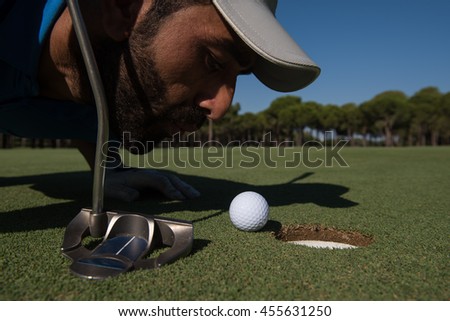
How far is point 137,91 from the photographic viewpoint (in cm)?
207

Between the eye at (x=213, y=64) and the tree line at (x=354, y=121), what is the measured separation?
5528 cm

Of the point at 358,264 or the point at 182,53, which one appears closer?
the point at 358,264

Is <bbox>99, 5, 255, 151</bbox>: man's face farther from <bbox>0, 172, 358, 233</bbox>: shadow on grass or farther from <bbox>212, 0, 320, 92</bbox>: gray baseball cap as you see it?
<bbox>0, 172, 358, 233</bbox>: shadow on grass

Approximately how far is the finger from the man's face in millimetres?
1381

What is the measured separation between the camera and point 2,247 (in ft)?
6.39

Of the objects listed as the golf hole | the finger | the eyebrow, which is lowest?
the golf hole

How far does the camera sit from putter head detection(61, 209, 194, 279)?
1578 millimetres

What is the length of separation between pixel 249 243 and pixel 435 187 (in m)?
4.10

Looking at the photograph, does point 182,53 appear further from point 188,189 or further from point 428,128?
point 428,128

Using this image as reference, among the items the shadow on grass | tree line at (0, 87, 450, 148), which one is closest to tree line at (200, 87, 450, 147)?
tree line at (0, 87, 450, 148)

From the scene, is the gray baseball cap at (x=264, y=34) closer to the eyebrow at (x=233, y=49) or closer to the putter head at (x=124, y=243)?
the eyebrow at (x=233, y=49)

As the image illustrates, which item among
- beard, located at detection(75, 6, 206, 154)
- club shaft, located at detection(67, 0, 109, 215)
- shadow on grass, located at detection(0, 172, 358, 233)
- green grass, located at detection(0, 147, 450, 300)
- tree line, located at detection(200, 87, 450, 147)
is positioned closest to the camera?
green grass, located at detection(0, 147, 450, 300)

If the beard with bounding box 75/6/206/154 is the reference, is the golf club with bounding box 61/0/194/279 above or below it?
below
